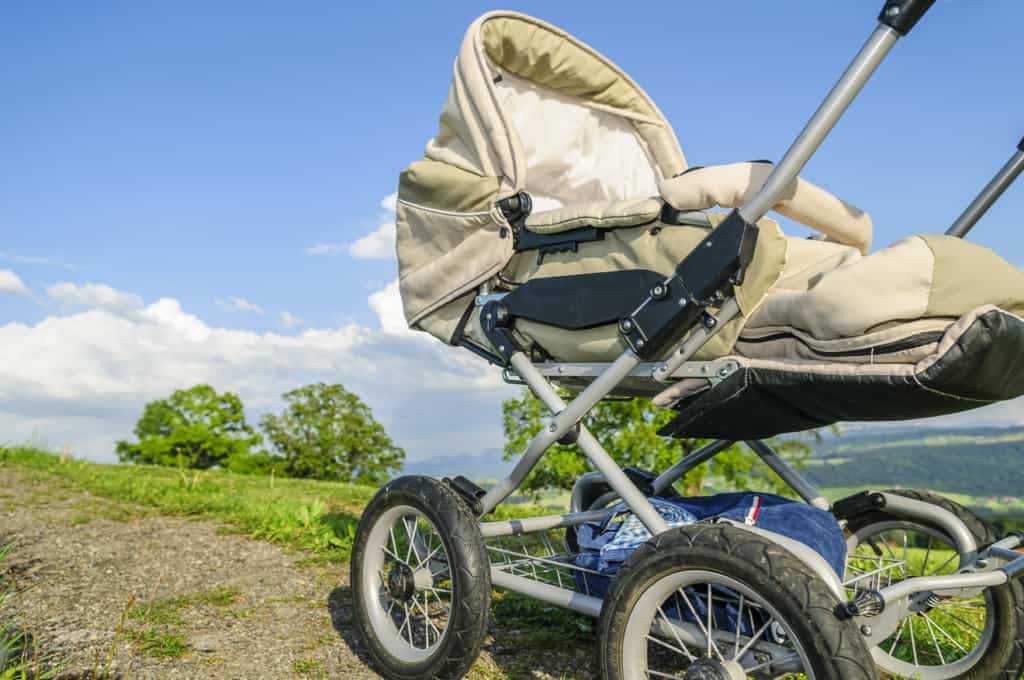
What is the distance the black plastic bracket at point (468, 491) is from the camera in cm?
322

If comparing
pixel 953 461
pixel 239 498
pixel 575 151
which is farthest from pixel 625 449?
pixel 953 461

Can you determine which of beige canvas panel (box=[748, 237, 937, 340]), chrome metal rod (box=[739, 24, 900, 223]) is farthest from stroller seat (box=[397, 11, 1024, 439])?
chrome metal rod (box=[739, 24, 900, 223])

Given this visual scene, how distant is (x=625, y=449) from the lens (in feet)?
58.2

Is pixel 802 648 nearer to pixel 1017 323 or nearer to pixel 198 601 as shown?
pixel 1017 323

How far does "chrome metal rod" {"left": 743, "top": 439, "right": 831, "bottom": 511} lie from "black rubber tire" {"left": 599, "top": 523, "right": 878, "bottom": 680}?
1176 millimetres

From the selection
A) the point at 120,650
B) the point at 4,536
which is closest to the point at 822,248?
the point at 120,650

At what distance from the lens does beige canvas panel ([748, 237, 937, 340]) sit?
235cm

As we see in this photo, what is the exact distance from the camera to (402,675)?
315cm

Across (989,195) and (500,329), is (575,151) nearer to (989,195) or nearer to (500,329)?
(500,329)

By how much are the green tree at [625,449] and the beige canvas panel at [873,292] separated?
47.1 ft

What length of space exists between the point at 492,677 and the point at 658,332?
162 cm

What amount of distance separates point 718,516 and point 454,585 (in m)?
1.00

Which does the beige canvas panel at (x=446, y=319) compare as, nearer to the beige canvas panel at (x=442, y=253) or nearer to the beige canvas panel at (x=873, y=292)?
the beige canvas panel at (x=442, y=253)

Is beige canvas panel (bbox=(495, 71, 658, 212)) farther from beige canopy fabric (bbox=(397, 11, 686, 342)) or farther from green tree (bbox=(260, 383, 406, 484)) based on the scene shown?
green tree (bbox=(260, 383, 406, 484))
